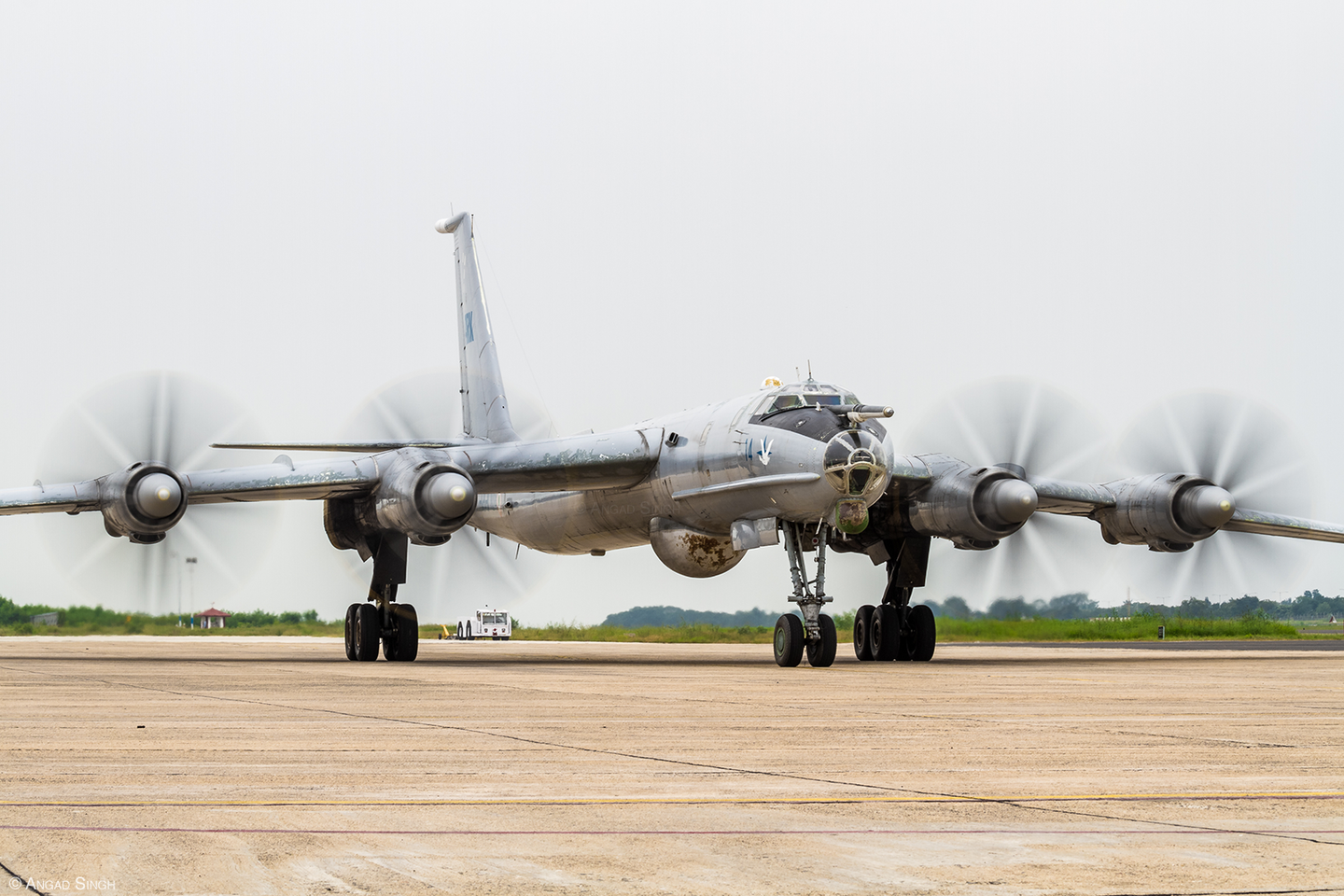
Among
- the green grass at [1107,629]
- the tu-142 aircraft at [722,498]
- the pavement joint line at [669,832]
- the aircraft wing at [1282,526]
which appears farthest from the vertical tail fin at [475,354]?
the pavement joint line at [669,832]

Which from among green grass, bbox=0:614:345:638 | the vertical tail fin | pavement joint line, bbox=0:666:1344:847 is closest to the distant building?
green grass, bbox=0:614:345:638

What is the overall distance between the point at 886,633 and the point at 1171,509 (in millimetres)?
4962

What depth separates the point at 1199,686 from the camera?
51.6ft

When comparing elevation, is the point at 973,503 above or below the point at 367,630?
above

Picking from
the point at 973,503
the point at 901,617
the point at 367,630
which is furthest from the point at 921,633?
the point at 367,630

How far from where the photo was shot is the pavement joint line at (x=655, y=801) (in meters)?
6.12

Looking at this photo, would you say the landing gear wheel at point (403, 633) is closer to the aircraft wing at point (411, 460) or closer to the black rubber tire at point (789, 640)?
the aircraft wing at point (411, 460)

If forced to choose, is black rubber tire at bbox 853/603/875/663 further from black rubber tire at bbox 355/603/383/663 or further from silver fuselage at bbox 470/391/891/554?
black rubber tire at bbox 355/603/383/663

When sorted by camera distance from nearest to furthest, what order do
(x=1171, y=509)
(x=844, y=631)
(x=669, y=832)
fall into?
(x=669, y=832) → (x=1171, y=509) → (x=844, y=631)

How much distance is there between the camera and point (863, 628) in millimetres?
24906

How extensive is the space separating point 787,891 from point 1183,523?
70.6 feet

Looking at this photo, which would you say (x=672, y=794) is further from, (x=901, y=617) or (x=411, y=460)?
(x=901, y=617)

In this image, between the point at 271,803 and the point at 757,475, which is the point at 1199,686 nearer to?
the point at 757,475

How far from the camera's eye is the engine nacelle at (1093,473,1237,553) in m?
24.1
